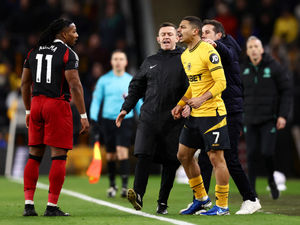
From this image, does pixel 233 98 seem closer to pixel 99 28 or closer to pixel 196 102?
pixel 196 102

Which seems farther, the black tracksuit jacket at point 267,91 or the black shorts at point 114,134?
the black shorts at point 114,134

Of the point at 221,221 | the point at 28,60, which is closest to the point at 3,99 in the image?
the point at 28,60

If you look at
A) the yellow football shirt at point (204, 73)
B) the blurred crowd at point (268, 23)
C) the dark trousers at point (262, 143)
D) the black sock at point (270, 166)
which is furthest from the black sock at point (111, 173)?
the blurred crowd at point (268, 23)

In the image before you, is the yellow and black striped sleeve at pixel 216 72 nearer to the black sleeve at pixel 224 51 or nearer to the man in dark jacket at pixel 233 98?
the black sleeve at pixel 224 51

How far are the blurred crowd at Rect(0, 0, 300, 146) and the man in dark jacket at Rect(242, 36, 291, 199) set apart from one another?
6.40 meters

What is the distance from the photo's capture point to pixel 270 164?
11172 mm

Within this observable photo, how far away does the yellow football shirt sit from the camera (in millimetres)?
7855

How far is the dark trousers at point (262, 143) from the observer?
11.0m

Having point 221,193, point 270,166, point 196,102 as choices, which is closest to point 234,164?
point 221,193

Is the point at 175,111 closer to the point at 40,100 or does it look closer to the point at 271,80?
the point at 40,100

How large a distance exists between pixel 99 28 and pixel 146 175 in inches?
511

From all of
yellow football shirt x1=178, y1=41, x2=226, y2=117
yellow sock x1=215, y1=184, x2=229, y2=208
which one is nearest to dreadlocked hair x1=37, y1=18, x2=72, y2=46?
yellow football shirt x1=178, y1=41, x2=226, y2=117

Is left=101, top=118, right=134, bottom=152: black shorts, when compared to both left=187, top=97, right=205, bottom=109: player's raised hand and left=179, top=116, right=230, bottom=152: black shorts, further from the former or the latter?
left=187, top=97, right=205, bottom=109: player's raised hand

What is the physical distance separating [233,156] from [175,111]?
32.5 inches
